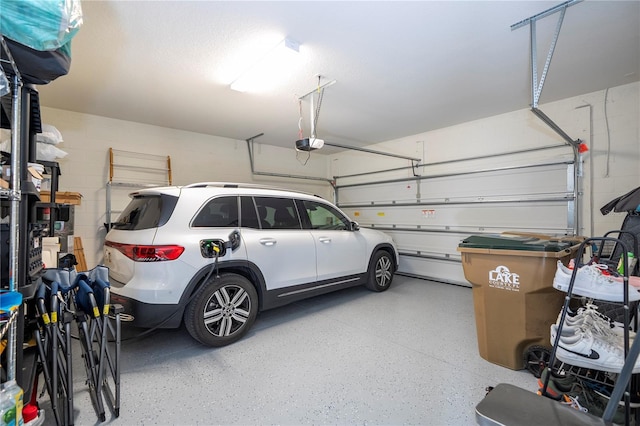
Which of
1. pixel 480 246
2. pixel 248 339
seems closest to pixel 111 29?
pixel 248 339

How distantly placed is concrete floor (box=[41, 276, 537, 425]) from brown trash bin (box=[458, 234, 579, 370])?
24 cm

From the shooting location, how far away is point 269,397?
1956mm

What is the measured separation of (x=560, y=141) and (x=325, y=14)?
387 cm

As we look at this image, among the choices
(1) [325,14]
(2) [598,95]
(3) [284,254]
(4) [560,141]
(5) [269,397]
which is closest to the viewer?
(5) [269,397]

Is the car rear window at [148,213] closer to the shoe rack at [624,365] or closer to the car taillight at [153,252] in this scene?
the car taillight at [153,252]

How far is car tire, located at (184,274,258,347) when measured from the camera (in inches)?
100

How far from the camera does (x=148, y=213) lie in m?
2.59

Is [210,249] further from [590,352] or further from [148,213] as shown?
[590,352]

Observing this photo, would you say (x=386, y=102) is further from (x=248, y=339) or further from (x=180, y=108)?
(x=248, y=339)

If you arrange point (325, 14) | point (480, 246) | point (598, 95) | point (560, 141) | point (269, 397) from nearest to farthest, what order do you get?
point (269, 397) < point (325, 14) < point (480, 246) < point (598, 95) < point (560, 141)

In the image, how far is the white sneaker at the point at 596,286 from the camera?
1489 mm

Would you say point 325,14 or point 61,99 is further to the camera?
point 61,99

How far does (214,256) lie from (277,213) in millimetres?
941

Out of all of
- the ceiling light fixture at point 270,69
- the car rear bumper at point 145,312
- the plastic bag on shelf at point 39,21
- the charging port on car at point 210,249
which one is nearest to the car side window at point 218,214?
the charging port on car at point 210,249
